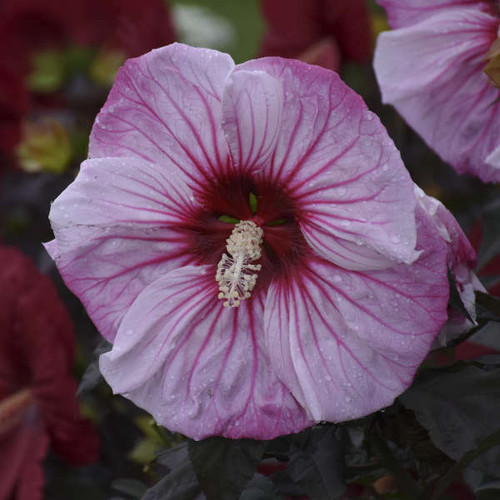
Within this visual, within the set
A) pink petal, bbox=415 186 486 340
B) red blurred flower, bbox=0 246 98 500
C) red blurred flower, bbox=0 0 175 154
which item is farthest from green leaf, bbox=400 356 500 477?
red blurred flower, bbox=0 0 175 154

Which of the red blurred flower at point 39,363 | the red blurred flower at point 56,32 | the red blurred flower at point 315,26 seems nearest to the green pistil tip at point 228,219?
the red blurred flower at point 39,363

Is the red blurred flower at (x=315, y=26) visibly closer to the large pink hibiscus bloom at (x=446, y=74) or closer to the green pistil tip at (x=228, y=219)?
the large pink hibiscus bloom at (x=446, y=74)

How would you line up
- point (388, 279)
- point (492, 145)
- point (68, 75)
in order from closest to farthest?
1. point (388, 279)
2. point (492, 145)
3. point (68, 75)

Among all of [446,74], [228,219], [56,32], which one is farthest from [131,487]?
[56,32]

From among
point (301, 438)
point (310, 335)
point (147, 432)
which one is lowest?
point (147, 432)

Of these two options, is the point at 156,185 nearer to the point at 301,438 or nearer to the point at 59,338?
the point at 301,438

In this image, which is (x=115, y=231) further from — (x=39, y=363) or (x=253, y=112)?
(x=39, y=363)

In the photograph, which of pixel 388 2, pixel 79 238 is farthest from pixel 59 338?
pixel 388 2
